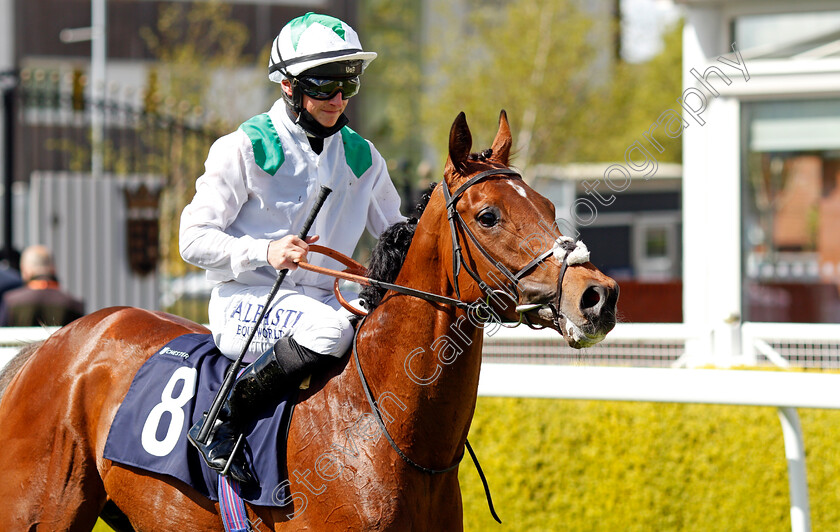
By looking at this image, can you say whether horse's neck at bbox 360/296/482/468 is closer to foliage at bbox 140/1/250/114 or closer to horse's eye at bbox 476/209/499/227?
horse's eye at bbox 476/209/499/227

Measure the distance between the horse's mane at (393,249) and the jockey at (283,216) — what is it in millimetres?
201

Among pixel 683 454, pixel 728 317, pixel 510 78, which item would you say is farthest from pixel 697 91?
pixel 510 78

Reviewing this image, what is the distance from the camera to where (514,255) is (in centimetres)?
257

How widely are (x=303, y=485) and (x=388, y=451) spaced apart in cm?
28

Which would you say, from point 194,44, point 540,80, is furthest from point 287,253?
point 194,44

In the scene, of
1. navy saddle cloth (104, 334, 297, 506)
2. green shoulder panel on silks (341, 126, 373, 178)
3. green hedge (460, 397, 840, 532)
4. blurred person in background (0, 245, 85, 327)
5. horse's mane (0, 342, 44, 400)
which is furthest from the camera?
blurred person in background (0, 245, 85, 327)

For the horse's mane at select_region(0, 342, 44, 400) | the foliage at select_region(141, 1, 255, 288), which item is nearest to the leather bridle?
the horse's mane at select_region(0, 342, 44, 400)

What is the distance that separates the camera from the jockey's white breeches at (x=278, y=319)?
9.54 feet

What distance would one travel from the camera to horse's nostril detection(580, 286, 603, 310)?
93.4 inches

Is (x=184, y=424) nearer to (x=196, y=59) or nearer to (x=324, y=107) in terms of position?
(x=324, y=107)

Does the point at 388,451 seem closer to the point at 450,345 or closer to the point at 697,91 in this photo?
the point at 450,345

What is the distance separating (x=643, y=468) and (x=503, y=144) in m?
1.90

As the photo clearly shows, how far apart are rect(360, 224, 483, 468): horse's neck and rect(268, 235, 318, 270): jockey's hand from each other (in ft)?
1.13

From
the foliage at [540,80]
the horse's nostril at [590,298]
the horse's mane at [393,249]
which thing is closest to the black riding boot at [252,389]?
the horse's mane at [393,249]
